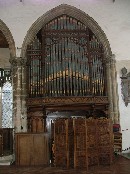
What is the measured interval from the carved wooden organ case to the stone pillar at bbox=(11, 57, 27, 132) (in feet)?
0.83

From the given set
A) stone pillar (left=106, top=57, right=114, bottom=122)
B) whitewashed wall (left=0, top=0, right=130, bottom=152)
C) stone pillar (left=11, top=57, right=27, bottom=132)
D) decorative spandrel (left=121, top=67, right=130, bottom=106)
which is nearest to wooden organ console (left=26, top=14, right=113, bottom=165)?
stone pillar (left=106, top=57, right=114, bottom=122)

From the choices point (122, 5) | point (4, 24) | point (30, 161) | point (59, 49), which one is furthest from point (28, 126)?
point (122, 5)

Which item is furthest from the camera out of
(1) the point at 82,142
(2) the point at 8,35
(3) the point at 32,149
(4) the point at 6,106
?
(4) the point at 6,106

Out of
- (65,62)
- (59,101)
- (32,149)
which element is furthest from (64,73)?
(32,149)

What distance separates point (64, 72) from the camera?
10.0 metres

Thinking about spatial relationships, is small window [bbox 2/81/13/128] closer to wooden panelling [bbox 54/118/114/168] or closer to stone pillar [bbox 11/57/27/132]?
stone pillar [bbox 11/57/27/132]

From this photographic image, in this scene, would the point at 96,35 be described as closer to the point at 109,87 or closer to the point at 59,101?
the point at 109,87

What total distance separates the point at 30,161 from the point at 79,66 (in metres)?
4.09

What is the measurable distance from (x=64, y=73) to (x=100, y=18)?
2.87 meters

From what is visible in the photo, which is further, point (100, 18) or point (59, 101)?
point (100, 18)

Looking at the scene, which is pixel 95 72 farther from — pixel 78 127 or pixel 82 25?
pixel 78 127

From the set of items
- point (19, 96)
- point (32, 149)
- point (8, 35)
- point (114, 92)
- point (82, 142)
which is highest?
point (8, 35)

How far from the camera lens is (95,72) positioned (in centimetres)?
1048

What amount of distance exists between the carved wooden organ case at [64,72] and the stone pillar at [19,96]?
25cm
